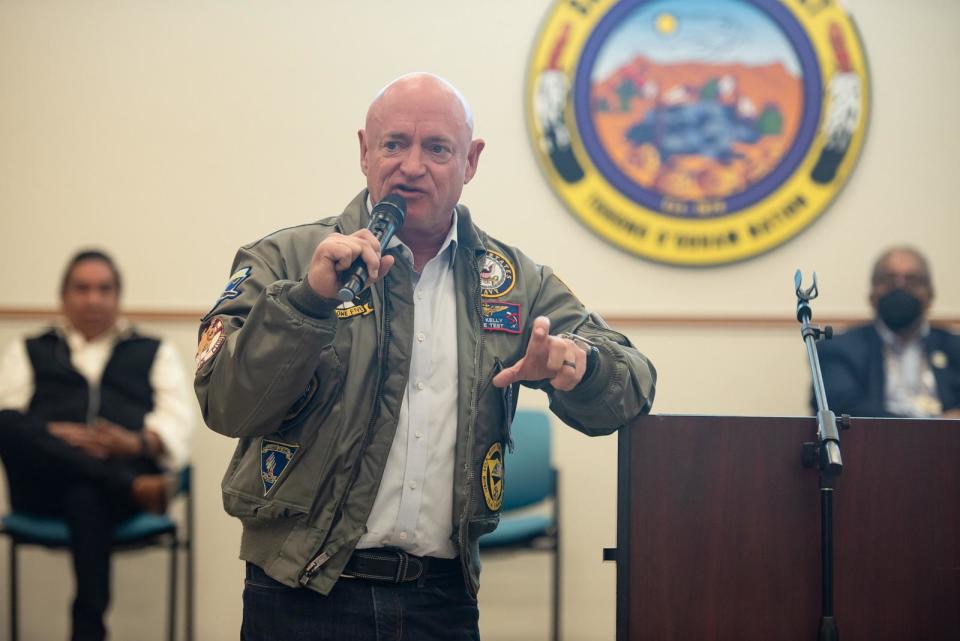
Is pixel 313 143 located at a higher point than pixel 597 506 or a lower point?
higher

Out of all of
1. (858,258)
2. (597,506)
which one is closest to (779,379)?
(858,258)

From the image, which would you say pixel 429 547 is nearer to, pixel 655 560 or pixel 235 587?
pixel 655 560

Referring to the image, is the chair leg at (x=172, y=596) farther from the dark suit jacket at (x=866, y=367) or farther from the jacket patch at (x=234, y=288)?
the dark suit jacket at (x=866, y=367)

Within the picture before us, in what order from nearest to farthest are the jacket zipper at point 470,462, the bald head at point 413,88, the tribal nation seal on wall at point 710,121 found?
the jacket zipper at point 470,462, the bald head at point 413,88, the tribal nation seal on wall at point 710,121

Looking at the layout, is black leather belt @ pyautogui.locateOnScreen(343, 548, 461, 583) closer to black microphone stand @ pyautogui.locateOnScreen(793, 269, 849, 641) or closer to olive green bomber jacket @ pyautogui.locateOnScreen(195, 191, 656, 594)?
olive green bomber jacket @ pyautogui.locateOnScreen(195, 191, 656, 594)

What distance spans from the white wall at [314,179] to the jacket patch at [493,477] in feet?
7.53

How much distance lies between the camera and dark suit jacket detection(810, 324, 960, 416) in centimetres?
375

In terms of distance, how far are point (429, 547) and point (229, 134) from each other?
2.85 meters

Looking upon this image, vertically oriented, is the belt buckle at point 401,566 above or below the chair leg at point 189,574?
above

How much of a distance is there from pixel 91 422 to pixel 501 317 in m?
2.53

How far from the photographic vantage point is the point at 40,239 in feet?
13.6

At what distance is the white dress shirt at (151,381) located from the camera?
12.5 ft

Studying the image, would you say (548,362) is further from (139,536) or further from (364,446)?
(139,536)

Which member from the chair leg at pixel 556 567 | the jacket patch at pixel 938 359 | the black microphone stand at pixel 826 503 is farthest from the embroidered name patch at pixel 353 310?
the jacket patch at pixel 938 359
